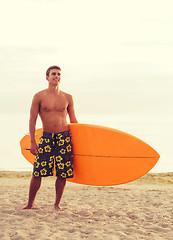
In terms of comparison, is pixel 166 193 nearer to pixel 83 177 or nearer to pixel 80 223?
pixel 83 177

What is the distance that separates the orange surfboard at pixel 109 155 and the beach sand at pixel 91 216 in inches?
21.0

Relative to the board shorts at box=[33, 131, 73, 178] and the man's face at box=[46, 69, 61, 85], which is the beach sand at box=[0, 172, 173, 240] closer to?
the board shorts at box=[33, 131, 73, 178]

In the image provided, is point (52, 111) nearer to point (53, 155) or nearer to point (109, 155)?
point (53, 155)

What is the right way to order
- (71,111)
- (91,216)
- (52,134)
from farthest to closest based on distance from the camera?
1. (71,111)
2. (91,216)
3. (52,134)

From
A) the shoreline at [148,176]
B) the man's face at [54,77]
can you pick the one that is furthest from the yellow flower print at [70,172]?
the shoreline at [148,176]

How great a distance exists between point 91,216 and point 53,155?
37.5 inches

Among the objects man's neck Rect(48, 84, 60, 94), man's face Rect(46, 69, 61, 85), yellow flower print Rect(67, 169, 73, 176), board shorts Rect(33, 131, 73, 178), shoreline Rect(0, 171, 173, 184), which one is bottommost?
shoreline Rect(0, 171, 173, 184)

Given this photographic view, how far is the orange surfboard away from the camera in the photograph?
4.69 m

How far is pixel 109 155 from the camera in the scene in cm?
474

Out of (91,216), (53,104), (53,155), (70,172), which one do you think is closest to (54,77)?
(53,104)

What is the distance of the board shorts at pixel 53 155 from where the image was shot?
4.39 metres

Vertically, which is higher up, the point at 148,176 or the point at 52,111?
the point at 52,111

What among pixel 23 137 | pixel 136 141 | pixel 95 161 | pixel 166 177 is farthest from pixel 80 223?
pixel 166 177

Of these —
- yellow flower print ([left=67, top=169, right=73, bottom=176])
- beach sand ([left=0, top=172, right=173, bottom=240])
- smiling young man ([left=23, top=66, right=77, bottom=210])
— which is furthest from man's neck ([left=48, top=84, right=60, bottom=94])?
beach sand ([left=0, top=172, right=173, bottom=240])
